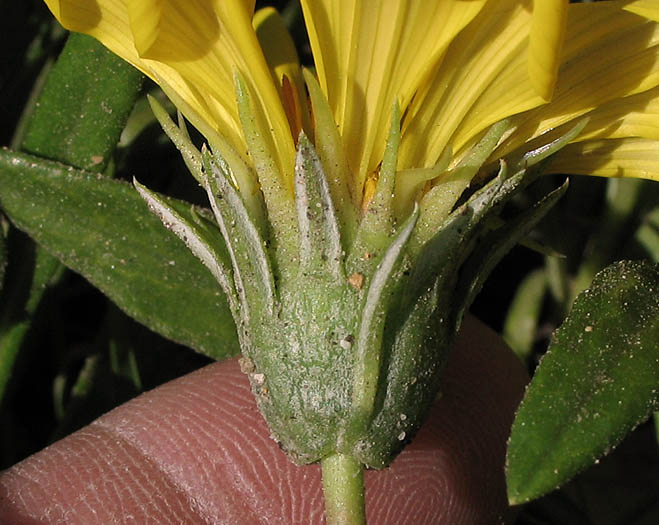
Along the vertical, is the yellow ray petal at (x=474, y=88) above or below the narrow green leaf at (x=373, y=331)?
above

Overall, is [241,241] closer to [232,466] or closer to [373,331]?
[373,331]

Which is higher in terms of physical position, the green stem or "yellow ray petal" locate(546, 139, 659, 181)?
"yellow ray petal" locate(546, 139, 659, 181)

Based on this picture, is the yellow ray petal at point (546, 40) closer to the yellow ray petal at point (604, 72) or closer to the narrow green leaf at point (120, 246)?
the yellow ray petal at point (604, 72)

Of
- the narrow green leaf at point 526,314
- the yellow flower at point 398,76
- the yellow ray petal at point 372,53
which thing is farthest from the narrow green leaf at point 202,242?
the narrow green leaf at point 526,314

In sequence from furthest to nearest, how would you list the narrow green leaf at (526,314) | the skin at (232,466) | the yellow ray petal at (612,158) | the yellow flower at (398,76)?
the narrow green leaf at (526,314)
the skin at (232,466)
the yellow ray petal at (612,158)
the yellow flower at (398,76)

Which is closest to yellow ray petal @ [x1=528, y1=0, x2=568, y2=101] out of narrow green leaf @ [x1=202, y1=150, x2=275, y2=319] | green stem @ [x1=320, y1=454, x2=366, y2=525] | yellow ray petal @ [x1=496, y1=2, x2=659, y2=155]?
yellow ray petal @ [x1=496, y1=2, x2=659, y2=155]

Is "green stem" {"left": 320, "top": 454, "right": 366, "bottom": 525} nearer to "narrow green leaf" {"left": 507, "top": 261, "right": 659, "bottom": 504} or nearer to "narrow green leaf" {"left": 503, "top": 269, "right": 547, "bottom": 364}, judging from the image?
"narrow green leaf" {"left": 507, "top": 261, "right": 659, "bottom": 504}

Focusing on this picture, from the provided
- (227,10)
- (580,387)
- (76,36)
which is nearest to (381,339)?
(580,387)
